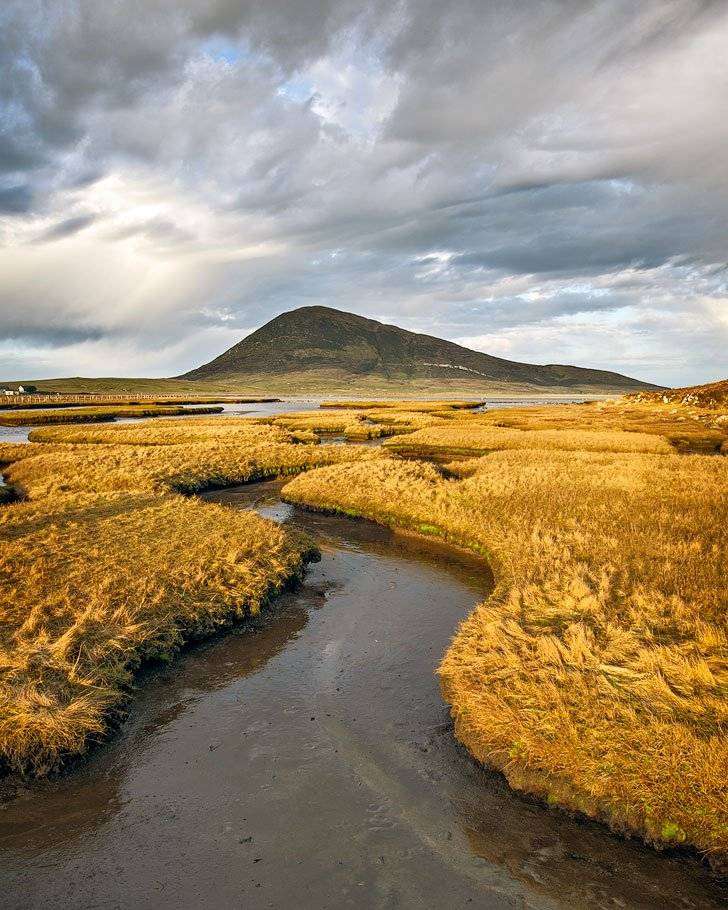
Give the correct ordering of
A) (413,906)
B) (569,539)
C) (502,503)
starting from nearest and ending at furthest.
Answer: (413,906) < (569,539) < (502,503)

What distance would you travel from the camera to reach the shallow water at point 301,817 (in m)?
7.14

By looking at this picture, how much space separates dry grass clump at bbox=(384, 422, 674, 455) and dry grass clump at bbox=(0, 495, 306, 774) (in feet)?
107

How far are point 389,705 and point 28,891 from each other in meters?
6.56

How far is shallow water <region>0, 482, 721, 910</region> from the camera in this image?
7.14m

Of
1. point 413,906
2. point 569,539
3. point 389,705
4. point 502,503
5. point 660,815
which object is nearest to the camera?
Answer: point 413,906

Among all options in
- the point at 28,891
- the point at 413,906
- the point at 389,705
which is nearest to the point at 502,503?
the point at 389,705

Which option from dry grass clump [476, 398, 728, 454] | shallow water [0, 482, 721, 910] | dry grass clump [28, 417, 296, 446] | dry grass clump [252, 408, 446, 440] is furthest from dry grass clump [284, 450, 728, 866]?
dry grass clump [252, 408, 446, 440]

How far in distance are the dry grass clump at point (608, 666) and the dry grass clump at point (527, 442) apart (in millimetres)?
27875

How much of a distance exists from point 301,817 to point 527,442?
160 ft

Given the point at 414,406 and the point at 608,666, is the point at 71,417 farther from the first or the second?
the point at 608,666

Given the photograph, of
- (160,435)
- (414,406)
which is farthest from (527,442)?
(414,406)

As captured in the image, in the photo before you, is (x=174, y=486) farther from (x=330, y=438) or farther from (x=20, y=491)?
(x=330, y=438)

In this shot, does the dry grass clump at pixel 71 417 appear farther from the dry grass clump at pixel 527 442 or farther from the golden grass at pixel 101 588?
the golden grass at pixel 101 588

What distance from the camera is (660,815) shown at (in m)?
7.69
